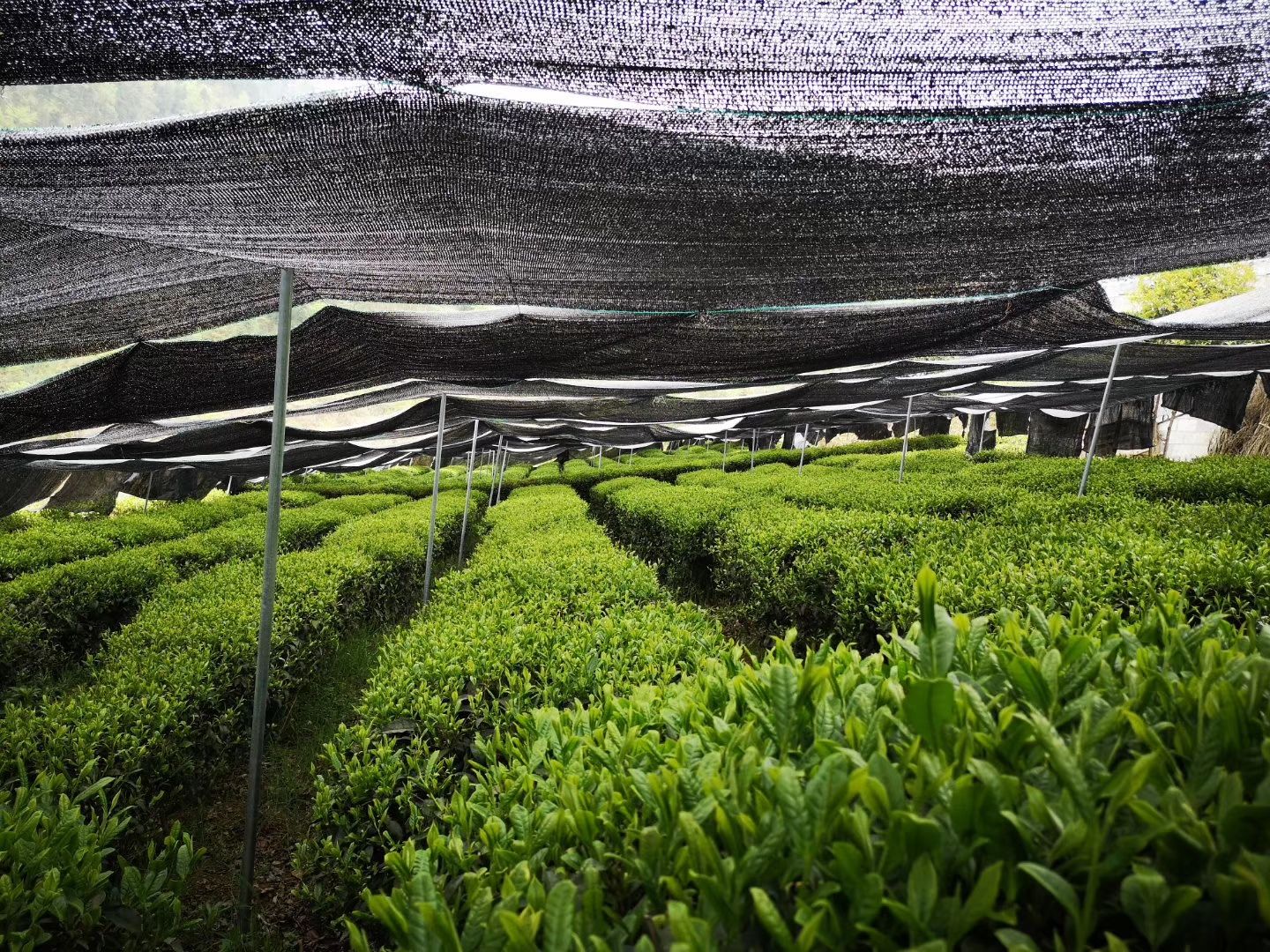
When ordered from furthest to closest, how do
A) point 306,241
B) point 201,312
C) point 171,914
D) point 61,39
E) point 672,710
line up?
point 201,312 → point 306,241 → point 171,914 → point 672,710 → point 61,39

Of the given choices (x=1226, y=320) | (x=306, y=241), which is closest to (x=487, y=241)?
(x=306, y=241)

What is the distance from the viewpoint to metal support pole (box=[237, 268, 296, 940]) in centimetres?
263

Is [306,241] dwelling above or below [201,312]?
above

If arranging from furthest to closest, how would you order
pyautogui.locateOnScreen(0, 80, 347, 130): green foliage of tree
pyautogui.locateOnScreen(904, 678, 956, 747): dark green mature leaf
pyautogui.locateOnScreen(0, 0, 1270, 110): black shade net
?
1. pyautogui.locateOnScreen(0, 80, 347, 130): green foliage of tree
2. pyautogui.locateOnScreen(0, 0, 1270, 110): black shade net
3. pyautogui.locateOnScreen(904, 678, 956, 747): dark green mature leaf

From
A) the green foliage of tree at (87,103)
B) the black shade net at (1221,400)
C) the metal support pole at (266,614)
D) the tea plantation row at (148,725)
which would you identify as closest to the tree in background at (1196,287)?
the black shade net at (1221,400)

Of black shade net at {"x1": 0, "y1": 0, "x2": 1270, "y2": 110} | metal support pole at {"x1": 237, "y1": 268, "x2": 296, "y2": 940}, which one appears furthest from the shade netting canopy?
metal support pole at {"x1": 237, "y1": 268, "x2": 296, "y2": 940}

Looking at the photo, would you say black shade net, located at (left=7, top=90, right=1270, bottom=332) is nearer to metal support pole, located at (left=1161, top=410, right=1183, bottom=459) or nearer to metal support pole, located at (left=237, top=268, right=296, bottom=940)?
metal support pole, located at (left=237, top=268, right=296, bottom=940)

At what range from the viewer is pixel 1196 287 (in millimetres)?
23422

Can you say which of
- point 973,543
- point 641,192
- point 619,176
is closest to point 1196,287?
point 973,543

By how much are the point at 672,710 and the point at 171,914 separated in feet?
4.71

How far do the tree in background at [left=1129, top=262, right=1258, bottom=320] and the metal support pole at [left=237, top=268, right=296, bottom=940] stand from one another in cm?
2787

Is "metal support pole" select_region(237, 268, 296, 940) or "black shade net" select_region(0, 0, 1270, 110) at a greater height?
"black shade net" select_region(0, 0, 1270, 110)

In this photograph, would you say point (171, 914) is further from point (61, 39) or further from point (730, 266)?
point (730, 266)

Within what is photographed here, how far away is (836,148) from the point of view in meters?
1.77
